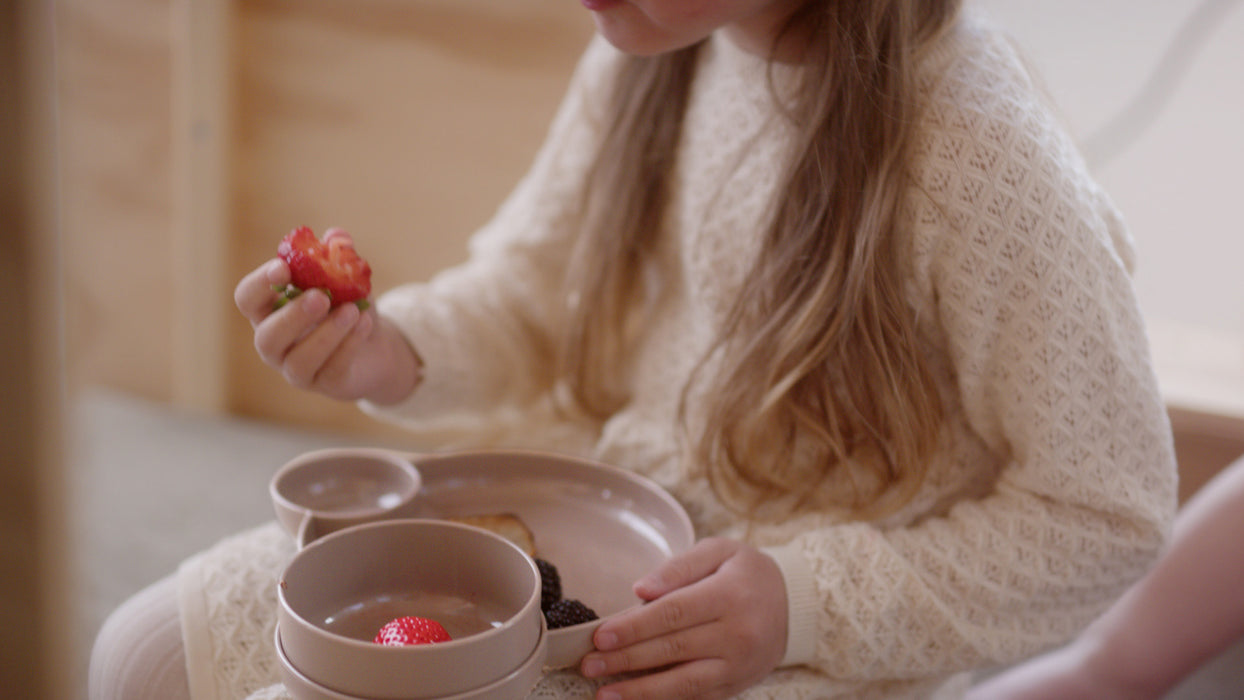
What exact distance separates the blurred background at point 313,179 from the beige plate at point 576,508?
75 cm

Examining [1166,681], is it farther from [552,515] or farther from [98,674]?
[98,674]

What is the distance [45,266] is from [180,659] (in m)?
0.47

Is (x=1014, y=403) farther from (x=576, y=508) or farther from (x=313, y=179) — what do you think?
(x=313, y=179)

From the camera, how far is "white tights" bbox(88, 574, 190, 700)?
713mm

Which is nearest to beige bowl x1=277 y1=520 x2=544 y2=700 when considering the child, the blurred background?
the child

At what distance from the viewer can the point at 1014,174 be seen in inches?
28.3

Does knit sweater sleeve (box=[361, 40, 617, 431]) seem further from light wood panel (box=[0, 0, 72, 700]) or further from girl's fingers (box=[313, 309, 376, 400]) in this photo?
light wood panel (box=[0, 0, 72, 700])

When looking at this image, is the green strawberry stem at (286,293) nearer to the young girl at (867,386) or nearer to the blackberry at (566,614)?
the young girl at (867,386)

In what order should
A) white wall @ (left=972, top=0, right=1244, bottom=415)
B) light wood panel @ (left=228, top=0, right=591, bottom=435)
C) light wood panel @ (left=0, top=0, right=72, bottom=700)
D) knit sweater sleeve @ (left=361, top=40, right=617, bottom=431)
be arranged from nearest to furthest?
1. light wood panel @ (left=0, top=0, right=72, bottom=700)
2. knit sweater sleeve @ (left=361, top=40, right=617, bottom=431)
3. white wall @ (left=972, top=0, right=1244, bottom=415)
4. light wood panel @ (left=228, top=0, right=591, bottom=435)

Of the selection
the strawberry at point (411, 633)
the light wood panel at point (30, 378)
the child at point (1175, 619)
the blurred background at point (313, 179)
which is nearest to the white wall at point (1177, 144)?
the blurred background at point (313, 179)

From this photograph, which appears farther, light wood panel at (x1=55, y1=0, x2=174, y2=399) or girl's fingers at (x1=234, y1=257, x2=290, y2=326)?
light wood panel at (x1=55, y1=0, x2=174, y2=399)

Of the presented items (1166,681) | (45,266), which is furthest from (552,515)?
(1166,681)

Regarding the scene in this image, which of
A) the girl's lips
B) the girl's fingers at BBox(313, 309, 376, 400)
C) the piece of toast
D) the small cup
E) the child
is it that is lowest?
the child

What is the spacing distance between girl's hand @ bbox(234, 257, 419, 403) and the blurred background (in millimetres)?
688
